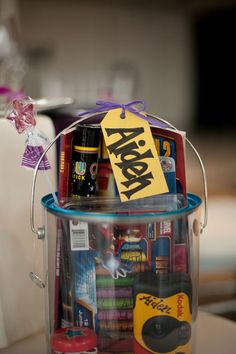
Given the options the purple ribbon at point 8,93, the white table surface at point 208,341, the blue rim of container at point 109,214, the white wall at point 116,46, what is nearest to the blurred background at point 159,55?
the white wall at point 116,46

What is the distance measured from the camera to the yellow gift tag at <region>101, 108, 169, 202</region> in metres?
0.55

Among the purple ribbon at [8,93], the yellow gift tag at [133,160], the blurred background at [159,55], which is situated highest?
the blurred background at [159,55]

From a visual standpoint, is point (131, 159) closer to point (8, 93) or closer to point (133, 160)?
point (133, 160)

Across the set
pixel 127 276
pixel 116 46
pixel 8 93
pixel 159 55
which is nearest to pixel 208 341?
pixel 127 276

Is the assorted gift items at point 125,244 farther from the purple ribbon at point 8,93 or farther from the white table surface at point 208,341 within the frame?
the purple ribbon at point 8,93

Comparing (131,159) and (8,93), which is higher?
(8,93)

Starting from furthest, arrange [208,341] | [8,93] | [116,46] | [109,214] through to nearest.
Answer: [116,46] → [8,93] → [208,341] → [109,214]

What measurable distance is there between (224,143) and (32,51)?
1.57 meters

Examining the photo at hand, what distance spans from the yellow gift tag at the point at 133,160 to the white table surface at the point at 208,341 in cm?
22

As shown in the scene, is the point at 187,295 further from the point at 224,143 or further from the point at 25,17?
the point at 224,143

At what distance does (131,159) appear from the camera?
1.81ft

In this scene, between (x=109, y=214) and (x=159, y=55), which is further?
(x=159, y=55)

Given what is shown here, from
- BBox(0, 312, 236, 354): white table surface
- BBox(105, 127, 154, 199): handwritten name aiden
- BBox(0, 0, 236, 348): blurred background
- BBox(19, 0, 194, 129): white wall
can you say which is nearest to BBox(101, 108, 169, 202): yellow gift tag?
BBox(105, 127, 154, 199): handwritten name aiden

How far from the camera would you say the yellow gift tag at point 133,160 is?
0.55 m
